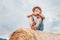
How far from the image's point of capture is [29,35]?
200 inches

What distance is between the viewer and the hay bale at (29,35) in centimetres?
505

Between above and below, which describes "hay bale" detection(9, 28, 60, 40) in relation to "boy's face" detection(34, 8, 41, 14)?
below

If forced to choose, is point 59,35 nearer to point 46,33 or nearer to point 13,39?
point 46,33

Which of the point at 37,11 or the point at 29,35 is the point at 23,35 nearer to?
the point at 29,35

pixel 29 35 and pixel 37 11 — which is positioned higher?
pixel 37 11

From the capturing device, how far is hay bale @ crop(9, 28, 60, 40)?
16.6ft

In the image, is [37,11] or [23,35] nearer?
[23,35]

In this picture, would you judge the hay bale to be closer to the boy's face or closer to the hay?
the hay

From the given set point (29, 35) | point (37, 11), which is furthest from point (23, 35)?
point (37, 11)

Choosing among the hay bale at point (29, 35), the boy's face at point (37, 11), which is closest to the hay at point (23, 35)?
the hay bale at point (29, 35)

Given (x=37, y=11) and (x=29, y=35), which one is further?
(x=37, y=11)

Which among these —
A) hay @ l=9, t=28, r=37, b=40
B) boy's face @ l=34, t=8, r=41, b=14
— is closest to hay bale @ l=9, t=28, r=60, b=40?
hay @ l=9, t=28, r=37, b=40

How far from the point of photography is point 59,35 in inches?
215

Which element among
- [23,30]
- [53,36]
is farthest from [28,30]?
[53,36]
